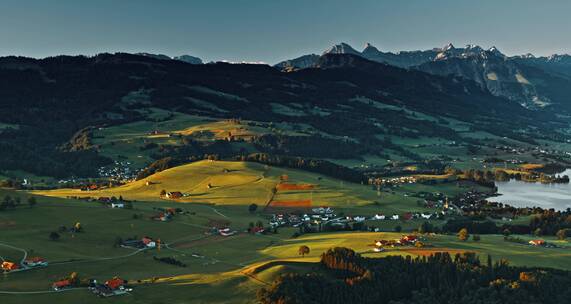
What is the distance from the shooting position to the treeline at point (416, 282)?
95312mm

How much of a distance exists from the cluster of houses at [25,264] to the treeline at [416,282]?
41280 mm

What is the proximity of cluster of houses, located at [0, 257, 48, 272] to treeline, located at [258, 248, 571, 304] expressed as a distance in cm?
4128

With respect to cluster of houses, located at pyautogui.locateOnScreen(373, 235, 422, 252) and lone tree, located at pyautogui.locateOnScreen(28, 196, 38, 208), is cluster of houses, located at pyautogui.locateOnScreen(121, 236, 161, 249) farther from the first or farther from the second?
cluster of houses, located at pyautogui.locateOnScreen(373, 235, 422, 252)

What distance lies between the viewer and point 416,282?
104 m

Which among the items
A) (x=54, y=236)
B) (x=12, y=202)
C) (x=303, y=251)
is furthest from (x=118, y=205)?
(x=303, y=251)

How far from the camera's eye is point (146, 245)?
428 ft

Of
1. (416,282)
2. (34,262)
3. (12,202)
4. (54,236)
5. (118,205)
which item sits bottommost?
(416,282)

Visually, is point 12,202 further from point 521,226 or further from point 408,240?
point 521,226

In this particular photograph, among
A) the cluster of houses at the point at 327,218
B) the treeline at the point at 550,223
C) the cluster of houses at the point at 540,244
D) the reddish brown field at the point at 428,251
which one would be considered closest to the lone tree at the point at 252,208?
the cluster of houses at the point at 327,218

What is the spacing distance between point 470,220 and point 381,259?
6690 centimetres

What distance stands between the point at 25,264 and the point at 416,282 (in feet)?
220

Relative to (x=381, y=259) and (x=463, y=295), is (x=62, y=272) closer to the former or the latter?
(x=381, y=259)

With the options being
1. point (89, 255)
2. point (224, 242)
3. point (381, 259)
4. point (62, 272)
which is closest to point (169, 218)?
point (224, 242)

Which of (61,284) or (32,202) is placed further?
(32,202)
